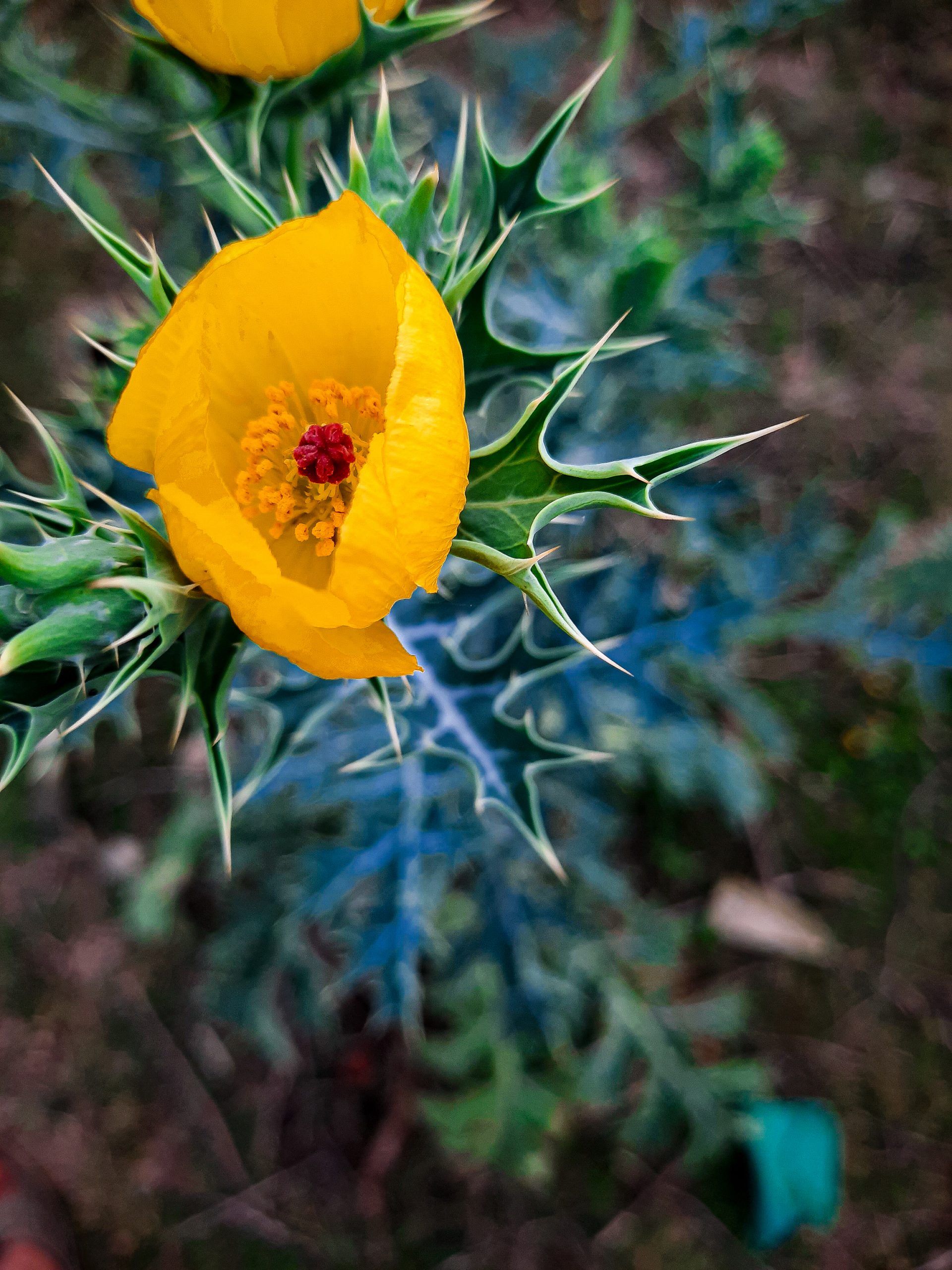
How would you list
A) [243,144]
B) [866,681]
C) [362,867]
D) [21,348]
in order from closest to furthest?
[243,144]
[362,867]
[866,681]
[21,348]

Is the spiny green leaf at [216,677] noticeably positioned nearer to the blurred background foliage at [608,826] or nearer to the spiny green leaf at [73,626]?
the spiny green leaf at [73,626]

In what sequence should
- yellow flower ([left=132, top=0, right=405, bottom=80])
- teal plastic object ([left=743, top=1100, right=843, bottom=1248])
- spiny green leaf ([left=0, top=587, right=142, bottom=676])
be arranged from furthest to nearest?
teal plastic object ([left=743, top=1100, right=843, bottom=1248]) < yellow flower ([left=132, top=0, right=405, bottom=80]) < spiny green leaf ([left=0, top=587, right=142, bottom=676])

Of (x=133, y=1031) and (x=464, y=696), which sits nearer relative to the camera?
(x=464, y=696)

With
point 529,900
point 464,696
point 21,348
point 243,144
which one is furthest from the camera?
point 21,348

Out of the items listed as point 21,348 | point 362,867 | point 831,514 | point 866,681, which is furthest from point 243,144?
point 866,681

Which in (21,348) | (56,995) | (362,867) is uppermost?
(21,348)

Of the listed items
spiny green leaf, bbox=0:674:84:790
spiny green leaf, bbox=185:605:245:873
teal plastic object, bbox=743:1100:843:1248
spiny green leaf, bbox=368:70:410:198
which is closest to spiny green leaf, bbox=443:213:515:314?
spiny green leaf, bbox=368:70:410:198

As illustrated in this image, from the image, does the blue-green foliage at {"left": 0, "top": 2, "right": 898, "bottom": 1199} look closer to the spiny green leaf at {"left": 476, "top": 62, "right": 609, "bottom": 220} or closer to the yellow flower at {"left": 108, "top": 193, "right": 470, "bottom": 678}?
the spiny green leaf at {"left": 476, "top": 62, "right": 609, "bottom": 220}

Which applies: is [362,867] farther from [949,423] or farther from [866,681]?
[949,423]
